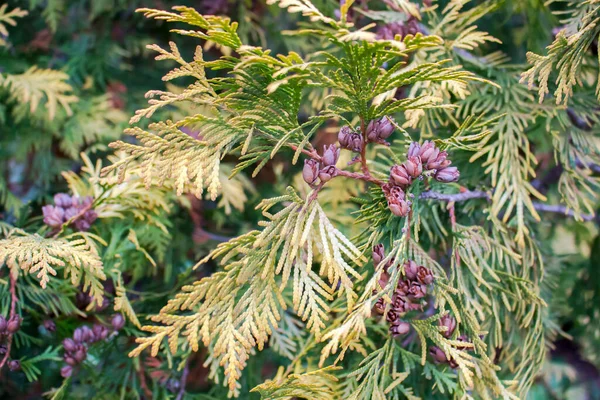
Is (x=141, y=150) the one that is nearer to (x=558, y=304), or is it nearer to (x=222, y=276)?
(x=222, y=276)

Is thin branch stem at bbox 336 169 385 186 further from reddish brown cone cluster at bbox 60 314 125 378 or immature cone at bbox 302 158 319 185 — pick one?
reddish brown cone cluster at bbox 60 314 125 378

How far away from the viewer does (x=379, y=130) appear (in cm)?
69

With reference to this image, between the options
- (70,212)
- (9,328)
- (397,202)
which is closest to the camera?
(397,202)

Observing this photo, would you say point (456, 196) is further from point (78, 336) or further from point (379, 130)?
point (78, 336)

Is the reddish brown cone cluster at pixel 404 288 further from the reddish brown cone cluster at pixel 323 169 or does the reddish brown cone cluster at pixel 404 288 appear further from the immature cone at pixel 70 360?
the immature cone at pixel 70 360

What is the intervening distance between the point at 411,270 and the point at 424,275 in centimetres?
2

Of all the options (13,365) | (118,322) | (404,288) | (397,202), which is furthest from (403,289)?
(13,365)

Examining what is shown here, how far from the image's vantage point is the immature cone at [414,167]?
66cm

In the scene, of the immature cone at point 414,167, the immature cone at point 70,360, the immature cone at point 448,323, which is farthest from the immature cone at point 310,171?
the immature cone at point 70,360

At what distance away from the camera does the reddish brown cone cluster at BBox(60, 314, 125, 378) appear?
0.86 meters

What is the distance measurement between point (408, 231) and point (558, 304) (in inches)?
28.2

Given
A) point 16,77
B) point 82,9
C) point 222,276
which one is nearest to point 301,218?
point 222,276

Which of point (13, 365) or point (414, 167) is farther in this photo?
point (13, 365)

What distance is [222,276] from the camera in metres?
0.68
